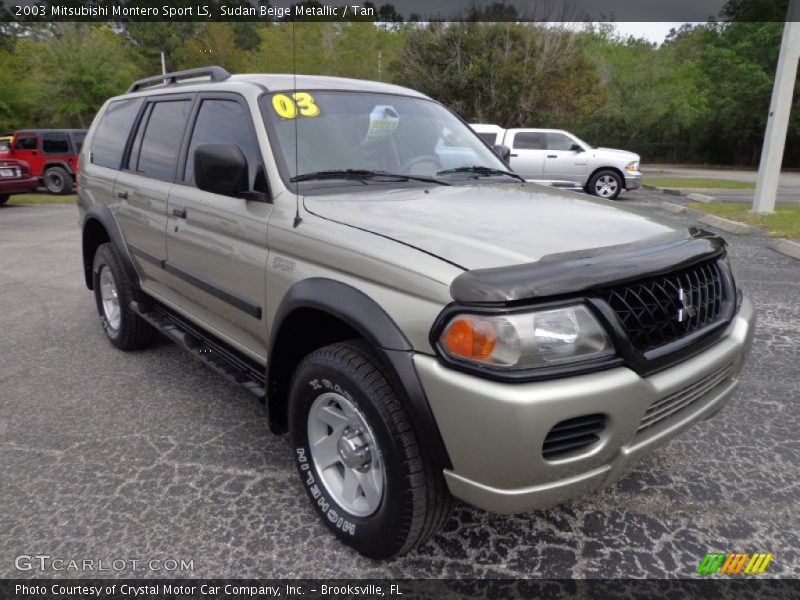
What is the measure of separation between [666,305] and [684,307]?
0.12m

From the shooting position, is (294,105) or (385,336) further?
(294,105)

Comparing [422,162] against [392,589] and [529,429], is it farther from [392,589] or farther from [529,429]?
[392,589]

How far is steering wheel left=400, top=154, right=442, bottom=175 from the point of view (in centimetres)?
308

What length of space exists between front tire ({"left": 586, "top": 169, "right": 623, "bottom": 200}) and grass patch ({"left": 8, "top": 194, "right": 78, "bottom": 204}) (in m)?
13.5

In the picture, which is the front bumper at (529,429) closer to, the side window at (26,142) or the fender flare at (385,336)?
the fender flare at (385,336)

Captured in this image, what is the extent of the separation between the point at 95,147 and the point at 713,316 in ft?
15.7

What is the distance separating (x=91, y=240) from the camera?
4855mm

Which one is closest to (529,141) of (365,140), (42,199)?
(365,140)

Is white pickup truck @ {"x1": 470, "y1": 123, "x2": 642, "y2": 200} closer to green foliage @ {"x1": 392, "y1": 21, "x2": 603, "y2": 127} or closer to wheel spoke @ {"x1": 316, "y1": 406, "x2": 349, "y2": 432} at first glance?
green foliage @ {"x1": 392, "y1": 21, "x2": 603, "y2": 127}

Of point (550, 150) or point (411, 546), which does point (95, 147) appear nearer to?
point (411, 546)

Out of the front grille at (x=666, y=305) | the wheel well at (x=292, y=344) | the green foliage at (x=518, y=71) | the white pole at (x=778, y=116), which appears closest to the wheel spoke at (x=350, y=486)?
the wheel well at (x=292, y=344)

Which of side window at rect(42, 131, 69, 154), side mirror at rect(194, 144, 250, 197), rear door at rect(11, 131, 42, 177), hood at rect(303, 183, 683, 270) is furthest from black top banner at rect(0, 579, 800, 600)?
rear door at rect(11, 131, 42, 177)

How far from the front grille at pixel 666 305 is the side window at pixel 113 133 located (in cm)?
374

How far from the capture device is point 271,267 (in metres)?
2.58
